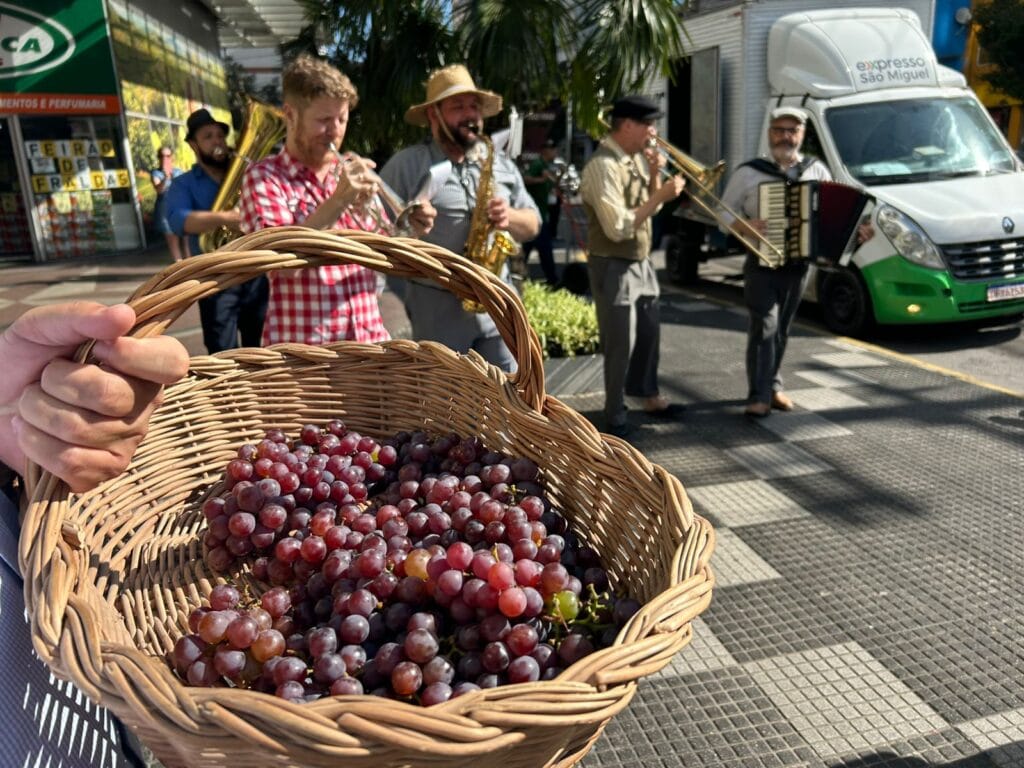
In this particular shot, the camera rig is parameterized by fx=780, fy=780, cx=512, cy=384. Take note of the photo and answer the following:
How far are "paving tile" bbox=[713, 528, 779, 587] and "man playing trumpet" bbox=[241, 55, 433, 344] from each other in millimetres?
1607

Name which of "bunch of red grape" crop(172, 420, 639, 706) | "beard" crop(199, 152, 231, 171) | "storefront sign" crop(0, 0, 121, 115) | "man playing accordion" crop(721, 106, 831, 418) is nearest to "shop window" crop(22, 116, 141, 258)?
"storefront sign" crop(0, 0, 121, 115)

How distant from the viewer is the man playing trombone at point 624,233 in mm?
→ 4109

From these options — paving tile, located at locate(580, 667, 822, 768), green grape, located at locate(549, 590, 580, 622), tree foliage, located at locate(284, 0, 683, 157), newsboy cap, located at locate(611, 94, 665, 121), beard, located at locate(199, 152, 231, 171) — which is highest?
tree foliage, located at locate(284, 0, 683, 157)

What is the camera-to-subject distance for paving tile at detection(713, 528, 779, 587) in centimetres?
297

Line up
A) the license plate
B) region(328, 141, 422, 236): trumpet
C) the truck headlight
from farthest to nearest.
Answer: the license plate → the truck headlight → region(328, 141, 422, 236): trumpet

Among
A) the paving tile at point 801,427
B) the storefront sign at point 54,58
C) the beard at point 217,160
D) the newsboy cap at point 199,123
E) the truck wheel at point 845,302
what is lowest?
the paving tile at point 801,427

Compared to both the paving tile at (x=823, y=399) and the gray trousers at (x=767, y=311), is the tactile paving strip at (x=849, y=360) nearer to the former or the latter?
the paving tile at (x=823, y=399)

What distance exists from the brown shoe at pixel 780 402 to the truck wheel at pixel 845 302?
2.13 metres

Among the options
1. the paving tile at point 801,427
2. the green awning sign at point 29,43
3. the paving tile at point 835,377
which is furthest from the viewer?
the green awning sign at point 29,43

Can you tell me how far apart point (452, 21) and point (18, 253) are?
10152mm

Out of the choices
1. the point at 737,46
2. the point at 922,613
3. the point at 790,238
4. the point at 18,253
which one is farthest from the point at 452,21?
the point at 18,253

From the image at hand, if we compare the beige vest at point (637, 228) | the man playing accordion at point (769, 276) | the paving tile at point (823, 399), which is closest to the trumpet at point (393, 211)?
the beige vest at point (637, 228)

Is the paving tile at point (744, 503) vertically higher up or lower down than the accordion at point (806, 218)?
lower down

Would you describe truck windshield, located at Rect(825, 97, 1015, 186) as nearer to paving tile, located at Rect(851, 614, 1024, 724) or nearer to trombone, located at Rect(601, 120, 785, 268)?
trombone, located at Rect(601, 120, 785, 268)
